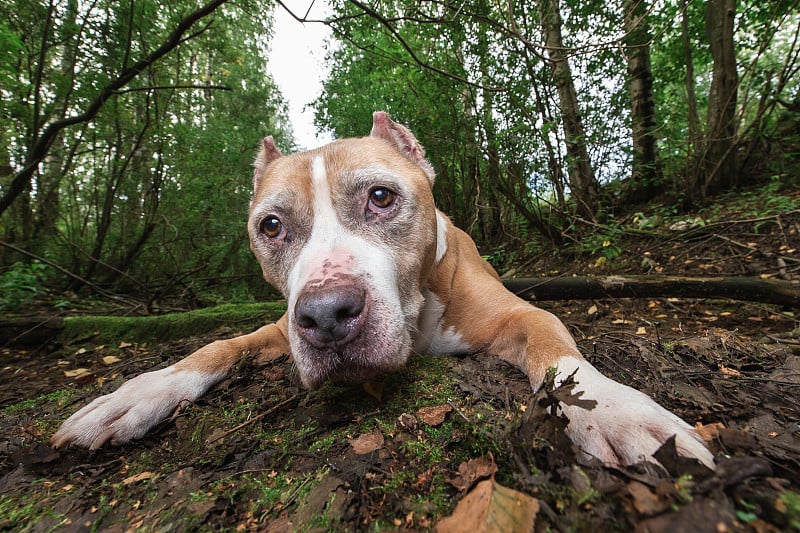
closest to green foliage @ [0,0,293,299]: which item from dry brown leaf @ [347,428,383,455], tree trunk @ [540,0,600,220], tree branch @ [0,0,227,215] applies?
tree branch @ [0,0,227,215]

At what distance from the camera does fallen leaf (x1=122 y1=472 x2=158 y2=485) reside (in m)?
1.39

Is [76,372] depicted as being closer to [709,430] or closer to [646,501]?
[646,501]

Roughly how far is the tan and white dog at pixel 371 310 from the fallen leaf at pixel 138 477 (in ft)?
1.44

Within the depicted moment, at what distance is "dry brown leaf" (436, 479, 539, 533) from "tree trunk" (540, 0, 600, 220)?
658 centimetres

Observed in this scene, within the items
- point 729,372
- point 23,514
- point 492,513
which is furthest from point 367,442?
point 729,372

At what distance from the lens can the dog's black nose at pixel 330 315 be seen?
→ 5.00 ft

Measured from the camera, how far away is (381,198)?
2398 mm

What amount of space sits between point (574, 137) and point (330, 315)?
687cm

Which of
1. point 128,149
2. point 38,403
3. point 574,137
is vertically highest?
point 128,149

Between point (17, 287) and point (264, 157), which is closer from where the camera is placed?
point (264, 157)

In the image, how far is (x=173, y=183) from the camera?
1000 centimetres

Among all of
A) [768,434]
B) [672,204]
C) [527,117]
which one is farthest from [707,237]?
[768,434]

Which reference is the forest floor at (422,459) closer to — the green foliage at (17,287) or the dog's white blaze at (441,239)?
the dog's white blaze at (441,239)

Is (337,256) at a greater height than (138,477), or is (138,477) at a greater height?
(337,256)
